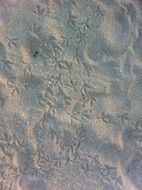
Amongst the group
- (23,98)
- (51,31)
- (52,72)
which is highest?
(51,31)

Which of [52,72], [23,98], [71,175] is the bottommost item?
[71,175]

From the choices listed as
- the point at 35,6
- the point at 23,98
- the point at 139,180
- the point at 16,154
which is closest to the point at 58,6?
the point at 35,6

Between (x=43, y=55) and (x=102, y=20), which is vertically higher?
(x=102, y=20)

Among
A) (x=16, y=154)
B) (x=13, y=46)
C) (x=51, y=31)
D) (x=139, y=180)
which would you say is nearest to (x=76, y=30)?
(x=51, y=31)

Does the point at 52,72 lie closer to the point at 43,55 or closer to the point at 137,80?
the point at 43,55

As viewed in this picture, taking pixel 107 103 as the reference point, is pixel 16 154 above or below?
below

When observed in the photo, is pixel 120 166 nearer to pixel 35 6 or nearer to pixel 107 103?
pixel 107 103
